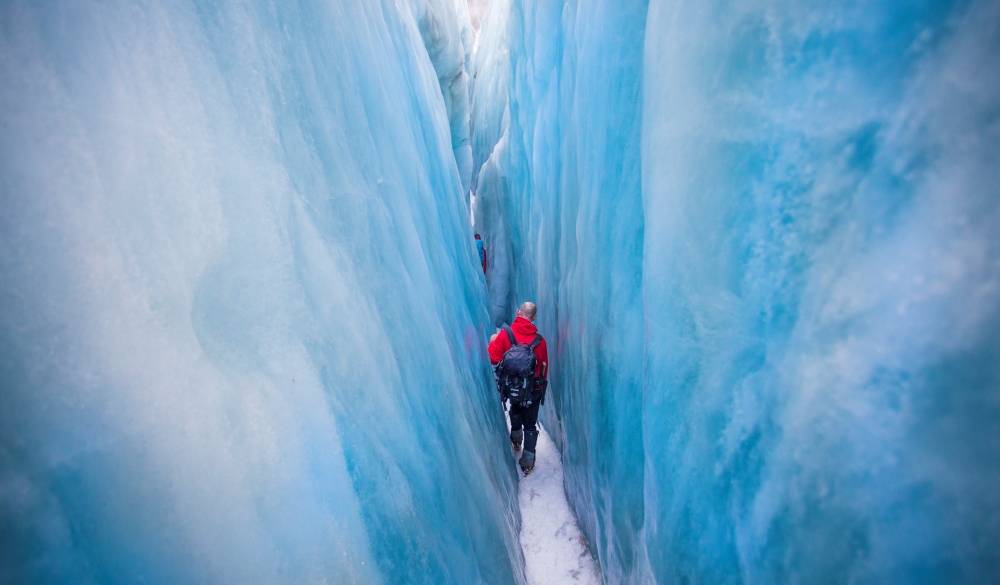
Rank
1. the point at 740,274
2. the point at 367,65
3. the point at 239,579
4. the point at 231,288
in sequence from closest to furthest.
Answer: the point at 239,579 → the point at 231,288 → the point at 740,274 → the point at 367,65

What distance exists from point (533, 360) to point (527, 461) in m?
1.08

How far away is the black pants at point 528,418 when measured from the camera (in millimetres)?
3447

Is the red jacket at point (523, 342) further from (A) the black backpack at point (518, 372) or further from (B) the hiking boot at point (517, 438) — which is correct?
(B) the hiking boot at point (517, 438)

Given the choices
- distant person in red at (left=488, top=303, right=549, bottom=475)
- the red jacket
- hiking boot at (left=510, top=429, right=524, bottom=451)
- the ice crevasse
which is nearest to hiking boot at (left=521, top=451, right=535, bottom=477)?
distant person in red at (left=488, top=303, right=549, bottom=475)

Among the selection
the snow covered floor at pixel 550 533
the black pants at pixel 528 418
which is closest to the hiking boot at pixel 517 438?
the black pants at pixel 528 418

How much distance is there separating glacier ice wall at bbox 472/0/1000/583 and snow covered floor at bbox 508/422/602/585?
0.80m

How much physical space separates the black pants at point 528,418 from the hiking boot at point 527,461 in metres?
0.04

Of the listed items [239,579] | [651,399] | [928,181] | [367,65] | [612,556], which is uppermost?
[367,65]

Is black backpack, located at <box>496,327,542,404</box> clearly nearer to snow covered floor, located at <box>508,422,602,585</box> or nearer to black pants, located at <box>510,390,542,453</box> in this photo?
black pants, located at <box>510,390,542,453</box>

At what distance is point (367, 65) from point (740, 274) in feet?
7.25

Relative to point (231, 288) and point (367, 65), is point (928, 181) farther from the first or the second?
point (367, 65)

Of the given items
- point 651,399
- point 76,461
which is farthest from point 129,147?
point 651,399

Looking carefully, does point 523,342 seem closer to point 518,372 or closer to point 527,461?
point 518,372

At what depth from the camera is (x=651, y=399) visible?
6.01ft
